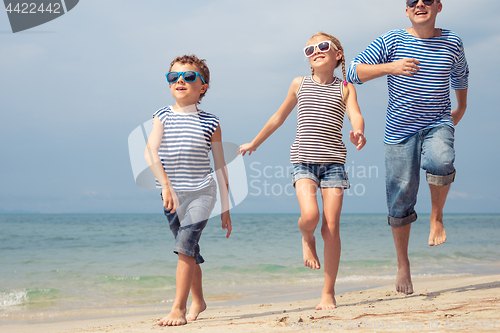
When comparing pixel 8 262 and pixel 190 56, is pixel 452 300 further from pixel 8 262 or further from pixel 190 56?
pixel 8 262

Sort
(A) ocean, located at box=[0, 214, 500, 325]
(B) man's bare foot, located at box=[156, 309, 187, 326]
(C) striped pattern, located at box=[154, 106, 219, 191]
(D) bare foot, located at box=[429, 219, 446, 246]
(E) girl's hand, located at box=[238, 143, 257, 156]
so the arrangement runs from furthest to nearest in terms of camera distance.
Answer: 1. (A) ocean, located at box=[0, 214, 500, 325]
2. (E) girl's hand, located at box=[238, 143, 257, 156]
3. (D) bare foot, located at box=[429, 219, 446, 246]
4. (C) striped pattern, located at box=[154, 106, 219, 191]
5. (B) man's bare foot, located at box=[156, 309, 187, 326]

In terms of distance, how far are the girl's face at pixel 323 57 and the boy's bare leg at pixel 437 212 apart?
4.26 ft

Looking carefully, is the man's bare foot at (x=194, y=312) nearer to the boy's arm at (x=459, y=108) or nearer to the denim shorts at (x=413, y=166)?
the denim shorts at (x=413, y=166)

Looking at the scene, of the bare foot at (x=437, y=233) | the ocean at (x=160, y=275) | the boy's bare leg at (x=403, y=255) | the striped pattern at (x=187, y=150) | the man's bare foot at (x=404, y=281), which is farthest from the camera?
the ocean at (x=160, y=275)

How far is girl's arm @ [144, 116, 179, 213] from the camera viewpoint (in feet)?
9.89

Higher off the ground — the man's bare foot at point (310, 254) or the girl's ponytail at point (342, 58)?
the girl's ponytail at point (342, 58)

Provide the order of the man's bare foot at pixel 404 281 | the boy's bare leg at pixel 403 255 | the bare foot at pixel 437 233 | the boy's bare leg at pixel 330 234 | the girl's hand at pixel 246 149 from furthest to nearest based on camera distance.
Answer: the man's bare foot at pixel 404 281, the boy's bare leg at pixel 403 255, the girl's hand at pixel 246 149, the bare foot at pixel 437 233, the boy's bare leg at pixel 330 234

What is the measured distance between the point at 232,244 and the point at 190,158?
9.65m

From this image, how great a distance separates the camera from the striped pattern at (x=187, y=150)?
3176 millimetres

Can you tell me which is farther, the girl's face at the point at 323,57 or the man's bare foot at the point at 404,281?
the man's bare foot at the point at 404,281

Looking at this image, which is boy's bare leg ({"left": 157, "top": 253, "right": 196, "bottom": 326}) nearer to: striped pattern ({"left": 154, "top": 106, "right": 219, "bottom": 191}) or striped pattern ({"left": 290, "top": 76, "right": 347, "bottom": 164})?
striped pattern ({"left": 154, "top": 106, "right": 219, "bottom": 191})

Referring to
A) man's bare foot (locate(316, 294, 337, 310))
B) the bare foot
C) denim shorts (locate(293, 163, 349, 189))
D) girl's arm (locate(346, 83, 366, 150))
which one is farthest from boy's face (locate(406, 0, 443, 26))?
man's bare foot (locate(316, 294, 337, 310))

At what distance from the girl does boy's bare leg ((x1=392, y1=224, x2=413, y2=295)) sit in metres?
0.71

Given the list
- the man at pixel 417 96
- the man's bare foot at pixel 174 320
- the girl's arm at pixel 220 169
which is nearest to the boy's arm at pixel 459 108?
the man at pixel 417 96
